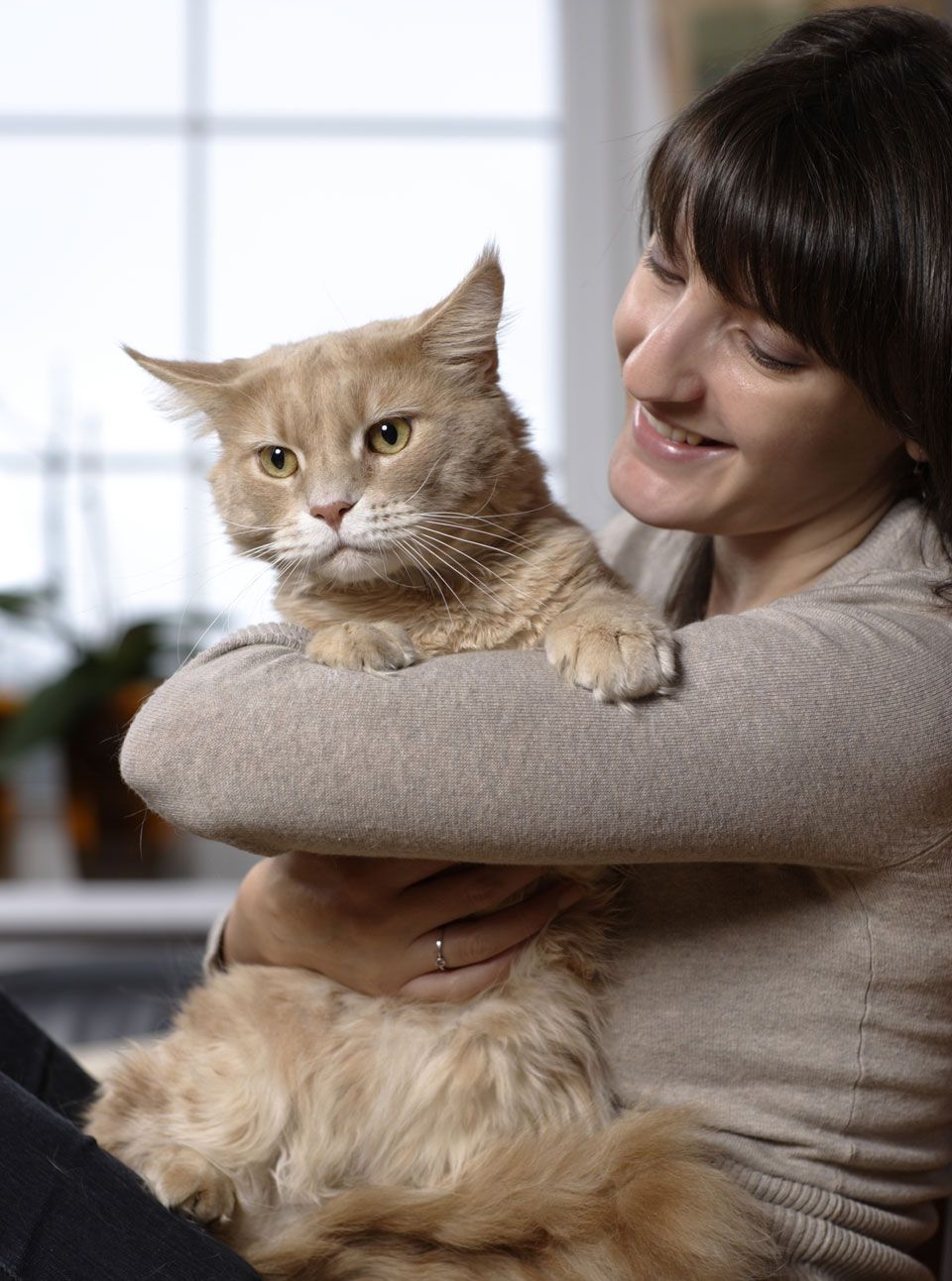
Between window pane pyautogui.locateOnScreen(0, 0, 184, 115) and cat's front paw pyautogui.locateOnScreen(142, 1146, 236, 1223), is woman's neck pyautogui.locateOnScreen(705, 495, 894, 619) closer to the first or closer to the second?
cat's front paw pyautogui.locateOnScreen(142, 1146, 236, 1223)

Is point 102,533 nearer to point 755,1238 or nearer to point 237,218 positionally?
point 237,218

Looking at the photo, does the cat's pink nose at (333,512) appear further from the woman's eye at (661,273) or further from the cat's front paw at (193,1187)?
the cat's front paw at (193,1187)

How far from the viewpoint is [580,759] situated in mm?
1025

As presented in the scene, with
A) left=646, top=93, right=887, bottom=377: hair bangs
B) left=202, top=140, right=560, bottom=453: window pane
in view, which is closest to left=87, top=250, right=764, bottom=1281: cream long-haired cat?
left=646, top=93, right=887, bottom=377: hair bangs

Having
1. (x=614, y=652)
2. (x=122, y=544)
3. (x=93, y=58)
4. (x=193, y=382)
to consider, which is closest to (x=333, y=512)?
(x=193, y=382)

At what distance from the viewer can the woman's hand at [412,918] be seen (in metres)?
1.22

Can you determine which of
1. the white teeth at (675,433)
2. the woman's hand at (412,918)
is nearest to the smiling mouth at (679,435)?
the white teeth at (675,433)

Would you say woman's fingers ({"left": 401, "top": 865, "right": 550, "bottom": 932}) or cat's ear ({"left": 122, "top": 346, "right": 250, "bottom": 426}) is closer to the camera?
woman's fingers ({"left": 401, "top": 865, "right": 550, "bottom": 932})

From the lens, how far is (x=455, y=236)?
3365 millimetres

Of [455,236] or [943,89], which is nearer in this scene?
[943,89]

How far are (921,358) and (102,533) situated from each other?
102 inches

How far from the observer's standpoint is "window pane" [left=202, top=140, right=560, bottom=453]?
3.34 meters

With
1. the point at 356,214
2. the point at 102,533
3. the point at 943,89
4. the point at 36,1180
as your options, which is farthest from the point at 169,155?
the point at 36,1180

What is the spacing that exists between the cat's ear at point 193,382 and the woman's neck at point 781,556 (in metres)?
0.59
